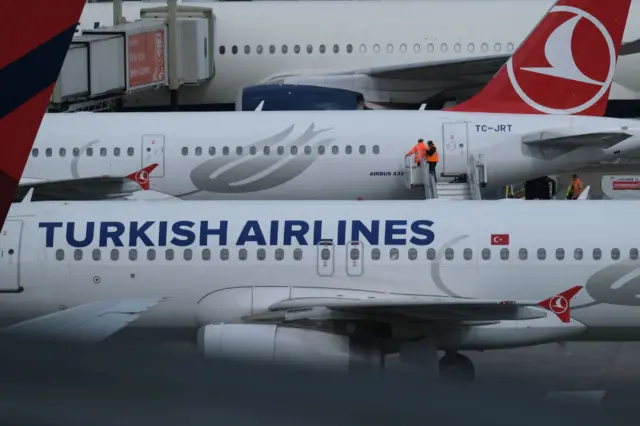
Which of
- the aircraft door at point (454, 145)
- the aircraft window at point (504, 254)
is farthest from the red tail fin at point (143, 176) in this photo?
the aircraft window at point (504, 254)

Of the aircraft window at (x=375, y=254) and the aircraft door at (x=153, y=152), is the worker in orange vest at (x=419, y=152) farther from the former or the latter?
the aircraft window at (x=375, y=254)

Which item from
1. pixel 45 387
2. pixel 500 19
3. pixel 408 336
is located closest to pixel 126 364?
pixel 45 387

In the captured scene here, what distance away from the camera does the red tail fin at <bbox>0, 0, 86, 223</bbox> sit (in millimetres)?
6746

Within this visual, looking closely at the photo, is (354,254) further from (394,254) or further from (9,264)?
(9,264)

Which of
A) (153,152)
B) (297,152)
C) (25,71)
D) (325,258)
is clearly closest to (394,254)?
(325,258)

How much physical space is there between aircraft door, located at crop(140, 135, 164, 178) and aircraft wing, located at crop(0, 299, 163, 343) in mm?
10510

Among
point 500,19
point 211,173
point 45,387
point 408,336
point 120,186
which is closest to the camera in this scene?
point 45,387

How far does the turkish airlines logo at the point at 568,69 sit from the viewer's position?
27.2 metres

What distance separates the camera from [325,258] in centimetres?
1585

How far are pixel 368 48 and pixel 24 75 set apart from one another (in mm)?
32378

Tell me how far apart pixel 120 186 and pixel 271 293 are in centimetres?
901

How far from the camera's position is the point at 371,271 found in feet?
52.1

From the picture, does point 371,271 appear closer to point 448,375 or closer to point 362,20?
point 448,375

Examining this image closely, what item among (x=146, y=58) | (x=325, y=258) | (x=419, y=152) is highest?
(x=146, y=58)
